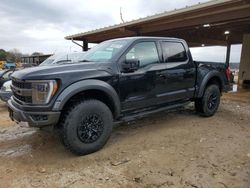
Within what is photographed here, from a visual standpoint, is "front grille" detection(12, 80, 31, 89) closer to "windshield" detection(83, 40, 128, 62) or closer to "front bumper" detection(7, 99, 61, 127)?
"front bumper" detection(7, 99, 61, 127)

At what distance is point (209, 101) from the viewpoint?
584 cm

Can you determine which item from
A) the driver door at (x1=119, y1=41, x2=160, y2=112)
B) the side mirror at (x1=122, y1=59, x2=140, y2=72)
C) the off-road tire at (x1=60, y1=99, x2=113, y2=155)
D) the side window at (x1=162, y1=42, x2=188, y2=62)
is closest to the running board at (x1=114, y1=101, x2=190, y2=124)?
the driver door at (x1=119, y1=41, x2=160, y2=112)

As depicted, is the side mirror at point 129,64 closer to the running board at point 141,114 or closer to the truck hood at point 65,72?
the truck hood at point 65,72

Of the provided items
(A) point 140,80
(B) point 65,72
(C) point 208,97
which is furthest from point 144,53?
(C) point 208,97

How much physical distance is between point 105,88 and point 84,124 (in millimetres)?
646


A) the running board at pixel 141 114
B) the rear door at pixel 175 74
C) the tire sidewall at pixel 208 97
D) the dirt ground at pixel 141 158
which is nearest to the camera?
the dirt ground at pixel 141 158

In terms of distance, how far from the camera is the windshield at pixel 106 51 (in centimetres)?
425

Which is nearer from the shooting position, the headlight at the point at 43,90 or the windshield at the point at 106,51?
the headlight at the point at 43,90

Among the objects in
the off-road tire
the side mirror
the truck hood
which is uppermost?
the side mirror

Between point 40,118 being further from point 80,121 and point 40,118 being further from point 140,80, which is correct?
point 140,80

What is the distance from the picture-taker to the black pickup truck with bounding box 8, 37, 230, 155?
340 centimetres

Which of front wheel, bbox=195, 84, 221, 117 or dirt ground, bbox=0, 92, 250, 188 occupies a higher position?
front wheel, bbox=195, 84, 221, 117

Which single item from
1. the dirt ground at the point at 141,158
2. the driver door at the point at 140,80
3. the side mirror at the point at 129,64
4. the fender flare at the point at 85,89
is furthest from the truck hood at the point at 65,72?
the dirt ground at the point at 141,158

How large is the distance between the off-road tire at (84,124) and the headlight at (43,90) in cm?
38
